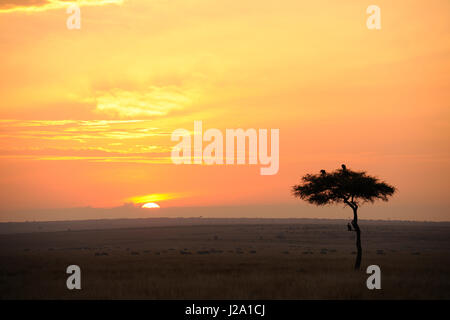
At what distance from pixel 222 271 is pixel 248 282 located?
701 cm

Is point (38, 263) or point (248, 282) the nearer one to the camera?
point (248, 282)

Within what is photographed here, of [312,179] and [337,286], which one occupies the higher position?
[312,179]

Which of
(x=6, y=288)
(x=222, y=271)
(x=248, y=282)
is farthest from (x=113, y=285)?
(x=222, y=271)

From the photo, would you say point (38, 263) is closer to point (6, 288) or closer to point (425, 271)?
point (6, 288)

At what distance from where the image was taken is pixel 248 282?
24.9 metres

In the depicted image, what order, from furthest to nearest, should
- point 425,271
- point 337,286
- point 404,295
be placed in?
point 425,271, point 337,286, point 404,295
